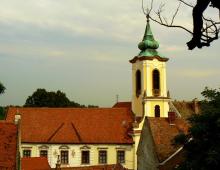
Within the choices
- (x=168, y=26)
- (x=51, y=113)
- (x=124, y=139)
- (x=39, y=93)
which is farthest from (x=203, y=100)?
(x=39, y=93)

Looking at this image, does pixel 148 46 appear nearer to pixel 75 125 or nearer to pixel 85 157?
pixel 75 125

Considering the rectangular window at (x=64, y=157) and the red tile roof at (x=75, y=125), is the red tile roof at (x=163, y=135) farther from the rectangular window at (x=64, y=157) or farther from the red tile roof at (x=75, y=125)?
the rectangular window at (x=64, y=157)

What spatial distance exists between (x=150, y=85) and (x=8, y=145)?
1319 inches

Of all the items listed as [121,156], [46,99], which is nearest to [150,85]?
[121,156]

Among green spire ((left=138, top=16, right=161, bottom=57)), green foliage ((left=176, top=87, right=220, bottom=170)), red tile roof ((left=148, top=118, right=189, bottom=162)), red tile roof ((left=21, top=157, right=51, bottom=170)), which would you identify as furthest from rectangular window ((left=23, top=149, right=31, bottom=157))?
green foliage ((left=176, top=87, right=220, bottom=170))

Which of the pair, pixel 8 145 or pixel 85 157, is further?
pixel 85 157

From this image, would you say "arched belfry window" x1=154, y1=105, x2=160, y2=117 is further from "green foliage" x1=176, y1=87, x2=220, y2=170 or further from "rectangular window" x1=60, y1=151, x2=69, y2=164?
"green foliage" x1=176, y1=87, x2=220, y2=170

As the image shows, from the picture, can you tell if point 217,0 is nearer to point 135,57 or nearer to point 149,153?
point 149,153

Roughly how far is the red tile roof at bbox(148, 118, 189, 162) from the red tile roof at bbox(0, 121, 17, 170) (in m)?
14.1

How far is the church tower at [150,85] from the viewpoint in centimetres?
5050

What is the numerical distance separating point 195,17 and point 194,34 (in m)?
0.25

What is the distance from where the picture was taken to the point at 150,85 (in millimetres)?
50656

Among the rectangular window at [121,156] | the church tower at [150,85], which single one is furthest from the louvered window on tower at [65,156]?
the church tower at [150,85]

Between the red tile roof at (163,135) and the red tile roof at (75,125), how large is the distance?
14.3m
